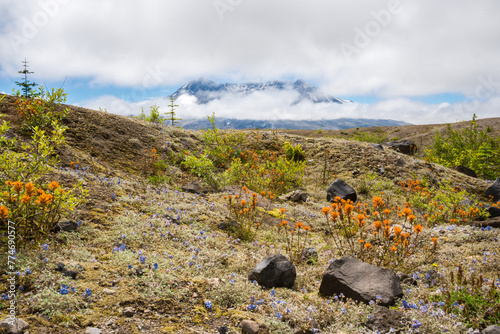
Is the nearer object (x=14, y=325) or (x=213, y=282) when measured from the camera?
(x=14, y=325)

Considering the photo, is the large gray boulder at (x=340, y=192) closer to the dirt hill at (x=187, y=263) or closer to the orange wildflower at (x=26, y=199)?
the dirt hill at (x=187, y=263)

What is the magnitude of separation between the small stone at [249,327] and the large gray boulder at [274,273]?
43.4 inches

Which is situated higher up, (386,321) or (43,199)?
(43,199)

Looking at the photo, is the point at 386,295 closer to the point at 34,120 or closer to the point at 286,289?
the point at 286,289

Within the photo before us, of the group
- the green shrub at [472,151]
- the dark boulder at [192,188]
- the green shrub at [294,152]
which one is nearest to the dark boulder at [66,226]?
the dark boulder at [192,188]

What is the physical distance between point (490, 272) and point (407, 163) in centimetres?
1128

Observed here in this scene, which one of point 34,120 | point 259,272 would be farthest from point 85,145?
point 259,272

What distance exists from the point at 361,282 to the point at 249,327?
195 cm

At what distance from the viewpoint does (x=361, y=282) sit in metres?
4.07

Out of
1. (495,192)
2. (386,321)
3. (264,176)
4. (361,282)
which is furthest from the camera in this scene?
(495,192)

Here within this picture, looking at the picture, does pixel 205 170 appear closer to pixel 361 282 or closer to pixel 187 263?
pixel 187 263

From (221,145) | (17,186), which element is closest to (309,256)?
(17,186)

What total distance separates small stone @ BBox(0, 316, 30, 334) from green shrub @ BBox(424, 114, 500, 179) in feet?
68.3

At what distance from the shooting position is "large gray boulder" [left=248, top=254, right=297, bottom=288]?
4289mm
